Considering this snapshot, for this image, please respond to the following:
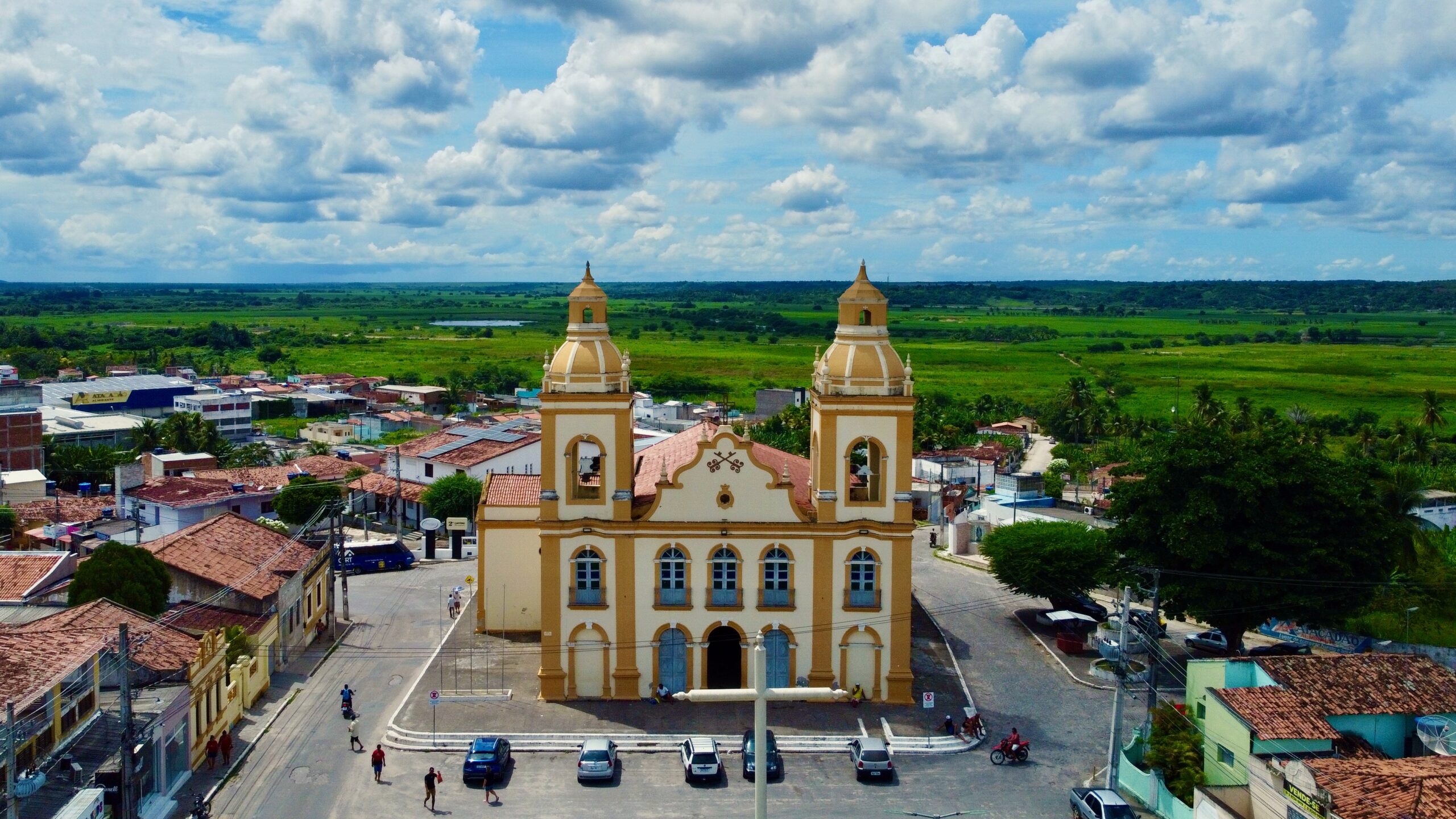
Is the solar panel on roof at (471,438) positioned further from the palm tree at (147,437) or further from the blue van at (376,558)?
the palm tree at (147,437)

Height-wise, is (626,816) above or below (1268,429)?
below

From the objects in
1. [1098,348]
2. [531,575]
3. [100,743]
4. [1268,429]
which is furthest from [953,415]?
[1098,348]

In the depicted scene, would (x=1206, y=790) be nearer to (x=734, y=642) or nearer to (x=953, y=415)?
(x=734, y=642)

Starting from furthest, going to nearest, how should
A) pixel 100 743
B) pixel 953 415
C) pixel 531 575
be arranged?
1. pixel 953 415
2. pixel 531 575
3. pixel 100 743

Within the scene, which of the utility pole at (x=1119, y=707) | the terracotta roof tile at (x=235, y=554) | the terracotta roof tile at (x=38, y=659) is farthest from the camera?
the terracotta roof tile at (x=235, y=554)

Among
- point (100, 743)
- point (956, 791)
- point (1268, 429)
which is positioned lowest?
point (956, 791)

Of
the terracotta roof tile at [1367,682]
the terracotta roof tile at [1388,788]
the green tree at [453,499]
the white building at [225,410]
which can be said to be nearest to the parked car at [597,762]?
the terracotta roof tile at [1388,788]

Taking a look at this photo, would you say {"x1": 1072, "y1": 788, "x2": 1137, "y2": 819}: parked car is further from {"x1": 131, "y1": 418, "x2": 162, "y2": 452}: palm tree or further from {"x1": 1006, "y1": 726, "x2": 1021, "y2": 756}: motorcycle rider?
{"x1": 131, "y1": 418, "x2": 162, "y2": 452}: palm tree

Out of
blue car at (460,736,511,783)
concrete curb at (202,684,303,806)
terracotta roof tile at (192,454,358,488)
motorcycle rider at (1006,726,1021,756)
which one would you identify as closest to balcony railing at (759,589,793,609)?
motorcycle rider at (1006,726,1021,756)
